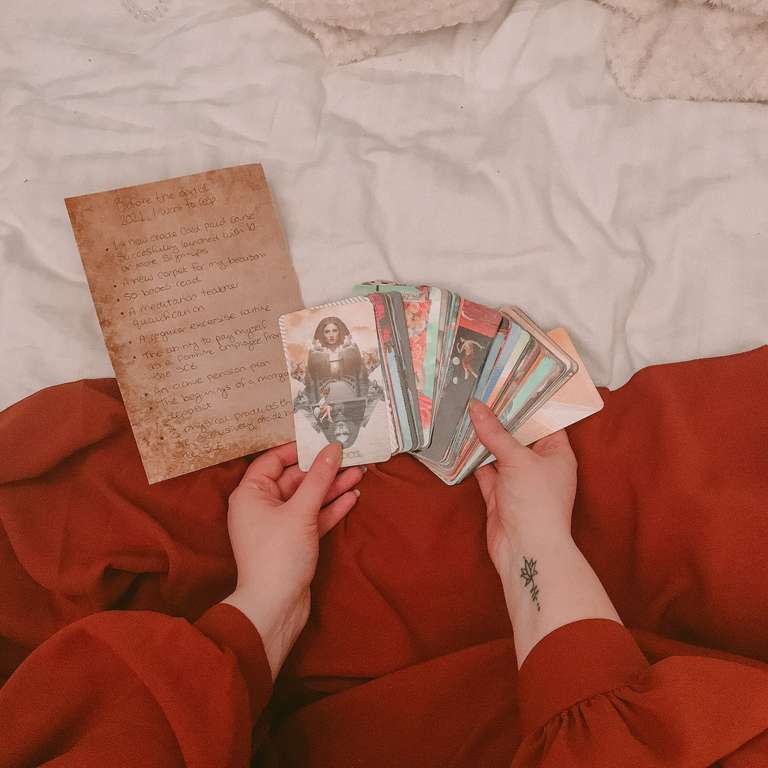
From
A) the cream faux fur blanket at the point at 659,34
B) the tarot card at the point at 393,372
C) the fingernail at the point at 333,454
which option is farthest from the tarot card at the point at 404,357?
the cream faux fur blanket at the point at 659,34

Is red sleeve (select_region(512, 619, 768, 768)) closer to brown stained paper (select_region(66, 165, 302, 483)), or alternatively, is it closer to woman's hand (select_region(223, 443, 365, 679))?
woman's hand (select_region(223, 443, 365, 679))

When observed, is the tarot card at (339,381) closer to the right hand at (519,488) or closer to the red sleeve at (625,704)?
the right hand at (519,488)

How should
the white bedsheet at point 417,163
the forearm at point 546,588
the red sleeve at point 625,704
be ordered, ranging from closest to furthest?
the red sleeve at point 625,704
the forearm at point 546,588
the white bedsheet at point 417,163

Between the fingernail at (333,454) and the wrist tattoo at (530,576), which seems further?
the fingernail at (333,454)

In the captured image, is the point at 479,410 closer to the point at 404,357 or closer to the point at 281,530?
the point at 404,357

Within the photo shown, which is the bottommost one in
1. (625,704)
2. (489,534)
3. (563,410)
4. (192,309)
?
(625,704)

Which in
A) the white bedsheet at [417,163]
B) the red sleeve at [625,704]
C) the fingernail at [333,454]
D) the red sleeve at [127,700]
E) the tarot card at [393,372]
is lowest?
the red sleeve at [625,704]

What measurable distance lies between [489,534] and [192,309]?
531 millimetres

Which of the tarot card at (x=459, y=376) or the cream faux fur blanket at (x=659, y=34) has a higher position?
the cream faux fur blanket at (x=659, y=34)

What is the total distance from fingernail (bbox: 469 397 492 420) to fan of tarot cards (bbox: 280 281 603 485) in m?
0.03

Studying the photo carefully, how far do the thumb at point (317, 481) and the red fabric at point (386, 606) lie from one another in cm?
7

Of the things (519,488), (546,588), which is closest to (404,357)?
(519,488)

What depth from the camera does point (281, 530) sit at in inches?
33.2

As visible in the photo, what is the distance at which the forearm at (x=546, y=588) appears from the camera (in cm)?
73
